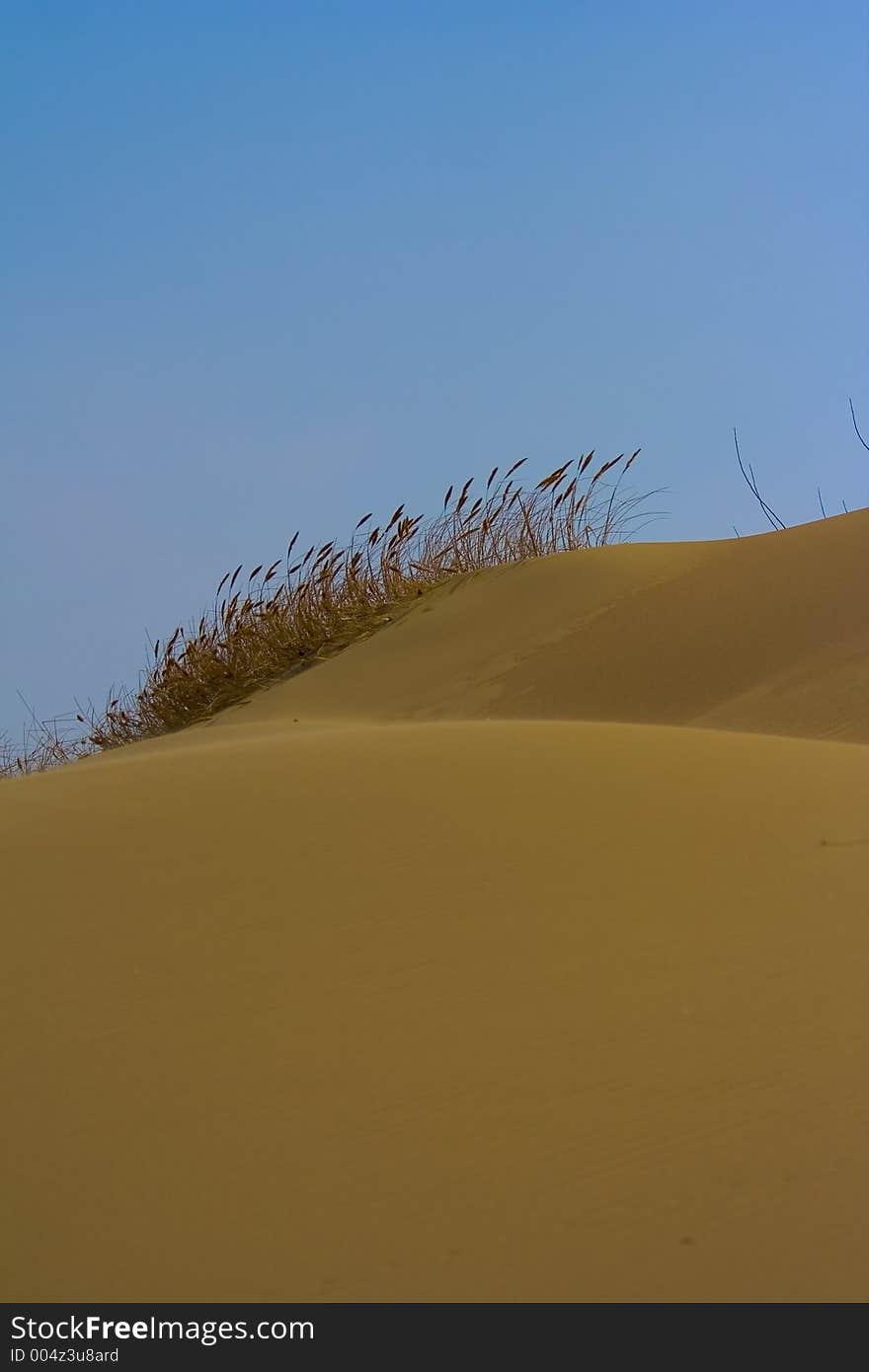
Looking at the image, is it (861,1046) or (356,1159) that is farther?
(861,1046)

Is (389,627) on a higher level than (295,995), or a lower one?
higher

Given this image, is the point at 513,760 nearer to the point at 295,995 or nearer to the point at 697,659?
the point at 295,995

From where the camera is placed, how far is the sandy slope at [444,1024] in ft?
4.61

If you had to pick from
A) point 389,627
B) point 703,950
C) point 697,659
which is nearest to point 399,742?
point 703,950

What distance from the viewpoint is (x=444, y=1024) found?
6.05 feet

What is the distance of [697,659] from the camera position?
6.09 meters

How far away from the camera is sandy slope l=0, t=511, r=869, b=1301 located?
1404 mm
